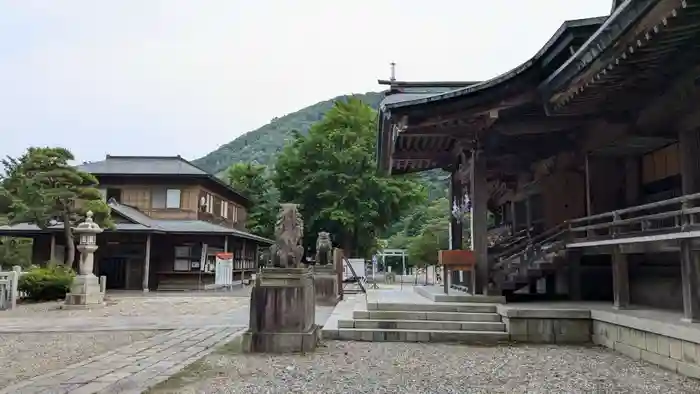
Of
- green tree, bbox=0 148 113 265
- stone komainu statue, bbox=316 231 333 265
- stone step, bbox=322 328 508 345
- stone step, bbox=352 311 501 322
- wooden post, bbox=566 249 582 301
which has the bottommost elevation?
stone step, bbox=322 328 508 345

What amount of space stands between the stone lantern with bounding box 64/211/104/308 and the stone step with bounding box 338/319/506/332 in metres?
10.8

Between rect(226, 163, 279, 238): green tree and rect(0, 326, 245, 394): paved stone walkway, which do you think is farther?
rect(226, 163, 279, 238): green tree

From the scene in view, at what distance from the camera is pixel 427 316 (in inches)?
351

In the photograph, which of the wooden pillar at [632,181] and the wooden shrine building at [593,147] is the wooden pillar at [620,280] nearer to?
the wooden shrine building at [593,147]

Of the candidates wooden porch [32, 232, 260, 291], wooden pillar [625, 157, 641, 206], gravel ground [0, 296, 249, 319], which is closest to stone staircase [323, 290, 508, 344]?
wooden pillar [625, 157, 641, 206]

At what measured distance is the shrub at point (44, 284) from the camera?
18047mm

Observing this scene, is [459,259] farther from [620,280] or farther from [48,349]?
[48,349]

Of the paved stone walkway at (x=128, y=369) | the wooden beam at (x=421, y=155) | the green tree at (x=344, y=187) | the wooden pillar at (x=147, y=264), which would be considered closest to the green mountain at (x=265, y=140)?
the green tree at (x=344, y=187)

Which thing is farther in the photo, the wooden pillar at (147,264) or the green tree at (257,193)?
the green tree at (257,193)

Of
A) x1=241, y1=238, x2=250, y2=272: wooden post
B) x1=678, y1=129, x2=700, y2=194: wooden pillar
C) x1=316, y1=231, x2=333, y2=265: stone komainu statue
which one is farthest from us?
x1=241, y1=238, x2=250, y2=272: wooden post

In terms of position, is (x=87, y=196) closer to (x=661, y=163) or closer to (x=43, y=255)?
(x=43, y=255)

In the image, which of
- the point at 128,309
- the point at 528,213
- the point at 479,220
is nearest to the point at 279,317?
the point at 479,220

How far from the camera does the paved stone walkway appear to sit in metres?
5.33

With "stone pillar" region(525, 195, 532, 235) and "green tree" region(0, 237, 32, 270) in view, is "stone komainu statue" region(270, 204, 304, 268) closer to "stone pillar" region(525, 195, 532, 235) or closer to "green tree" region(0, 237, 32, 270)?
"stone pillar" region(525, 195, 532, 235)
